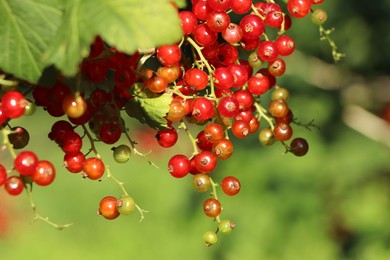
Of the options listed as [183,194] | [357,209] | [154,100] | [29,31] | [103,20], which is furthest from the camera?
[183,194]

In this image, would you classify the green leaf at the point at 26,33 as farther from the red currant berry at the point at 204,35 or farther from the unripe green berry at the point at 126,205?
the unripe green berry at the point at 126,205

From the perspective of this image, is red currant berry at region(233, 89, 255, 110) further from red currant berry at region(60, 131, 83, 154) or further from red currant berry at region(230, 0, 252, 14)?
red currant berry at region(60, 131, 83, 154)

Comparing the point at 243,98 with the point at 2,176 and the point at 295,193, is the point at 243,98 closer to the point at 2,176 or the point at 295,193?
the point at 2,176

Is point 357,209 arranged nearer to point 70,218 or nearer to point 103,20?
point 70,218

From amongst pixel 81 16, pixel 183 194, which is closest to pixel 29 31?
pixel 81 16

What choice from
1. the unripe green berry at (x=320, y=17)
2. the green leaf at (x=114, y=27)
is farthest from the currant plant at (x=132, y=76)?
the unripe green berry at (x=320, y=17)

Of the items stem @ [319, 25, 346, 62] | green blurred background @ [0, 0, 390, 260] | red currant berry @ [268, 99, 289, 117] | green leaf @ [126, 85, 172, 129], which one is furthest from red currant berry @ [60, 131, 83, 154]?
green blurred background @ [0, 0, 390, 260]

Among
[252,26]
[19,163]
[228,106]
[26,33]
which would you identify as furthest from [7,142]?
[252,26]
